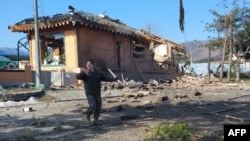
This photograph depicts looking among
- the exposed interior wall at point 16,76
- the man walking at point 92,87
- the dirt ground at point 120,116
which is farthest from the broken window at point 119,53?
the man walking at point 92,87

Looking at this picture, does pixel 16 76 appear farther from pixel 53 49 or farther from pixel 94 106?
pixel 94 106

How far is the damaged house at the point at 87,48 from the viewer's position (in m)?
23.8

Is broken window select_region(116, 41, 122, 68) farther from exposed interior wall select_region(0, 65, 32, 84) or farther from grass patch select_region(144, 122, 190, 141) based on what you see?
grass patch select_region(144, 122, 190, 141)

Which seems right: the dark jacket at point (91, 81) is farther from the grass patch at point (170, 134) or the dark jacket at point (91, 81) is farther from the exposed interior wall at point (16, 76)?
the exposed interior wall at point (16, 76)

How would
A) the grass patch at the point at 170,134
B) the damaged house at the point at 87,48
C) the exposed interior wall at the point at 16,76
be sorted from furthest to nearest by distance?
the damaged house at the point at 87,48
the exposed interior wall at the point at 16,76
the grass patch at the point at 170,134

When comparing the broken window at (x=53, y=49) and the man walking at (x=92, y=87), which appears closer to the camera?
the man walking at (x=92, y=87)

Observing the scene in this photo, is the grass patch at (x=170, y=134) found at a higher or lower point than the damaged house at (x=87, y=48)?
lower

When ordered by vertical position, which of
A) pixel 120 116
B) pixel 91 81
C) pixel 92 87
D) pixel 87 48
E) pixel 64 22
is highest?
pixel 64 22

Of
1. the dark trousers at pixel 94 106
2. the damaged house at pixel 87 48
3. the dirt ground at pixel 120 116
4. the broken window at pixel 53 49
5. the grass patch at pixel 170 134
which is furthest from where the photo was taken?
the broken window at pixel 53 49

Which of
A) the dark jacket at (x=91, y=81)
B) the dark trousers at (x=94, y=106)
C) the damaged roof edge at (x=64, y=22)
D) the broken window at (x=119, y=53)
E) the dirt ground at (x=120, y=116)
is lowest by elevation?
the dirt ground at (x=120, y=116)

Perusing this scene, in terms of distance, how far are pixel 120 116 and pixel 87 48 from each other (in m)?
12.9

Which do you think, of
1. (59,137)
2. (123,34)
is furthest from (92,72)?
(123,34)

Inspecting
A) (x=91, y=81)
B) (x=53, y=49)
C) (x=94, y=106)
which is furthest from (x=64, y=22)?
(x=94, y=106)

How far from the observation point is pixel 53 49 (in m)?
28.8
